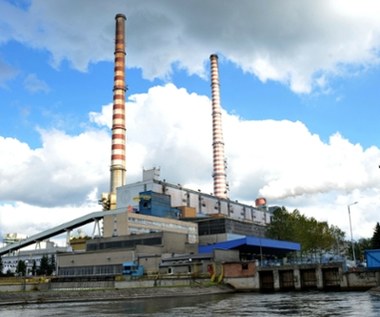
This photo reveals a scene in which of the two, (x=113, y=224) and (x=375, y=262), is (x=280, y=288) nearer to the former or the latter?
(x=375, y=262)

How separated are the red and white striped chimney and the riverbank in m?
63.5

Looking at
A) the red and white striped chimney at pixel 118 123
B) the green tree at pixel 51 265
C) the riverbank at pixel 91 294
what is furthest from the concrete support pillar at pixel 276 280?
the green tree at pixel 51 265

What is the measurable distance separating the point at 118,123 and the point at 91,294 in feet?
233

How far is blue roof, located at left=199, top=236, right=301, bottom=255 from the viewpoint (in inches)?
3506

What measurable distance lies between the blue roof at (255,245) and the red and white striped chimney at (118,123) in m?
35.5

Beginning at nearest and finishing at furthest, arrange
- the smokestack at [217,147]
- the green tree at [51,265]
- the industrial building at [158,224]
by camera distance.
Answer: the industrial building at [158,224] → the green tree at [51,265] → the smokestack at [217,147]

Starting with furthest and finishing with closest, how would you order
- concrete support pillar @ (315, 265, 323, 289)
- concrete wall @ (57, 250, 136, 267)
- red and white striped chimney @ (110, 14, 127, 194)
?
red and white striped chimney @ (110, 14, 127, 194) → concrete wall @ (57, 250, 136, 267) → concrete support pillar @ (315, 265, 323, 289)

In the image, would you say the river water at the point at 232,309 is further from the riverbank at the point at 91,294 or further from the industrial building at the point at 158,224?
the industrial building at the point at 158,224

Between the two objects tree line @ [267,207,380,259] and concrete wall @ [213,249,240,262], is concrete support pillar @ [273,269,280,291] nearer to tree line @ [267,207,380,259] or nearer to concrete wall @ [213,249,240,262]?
concrete wall @ [213,249,240,262]

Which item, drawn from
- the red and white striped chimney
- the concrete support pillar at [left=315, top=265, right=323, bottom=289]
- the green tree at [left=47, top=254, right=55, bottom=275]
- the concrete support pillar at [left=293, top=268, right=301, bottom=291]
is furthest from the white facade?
the concrete support pillar at [left=315, top=265, right=323, bottom=289]

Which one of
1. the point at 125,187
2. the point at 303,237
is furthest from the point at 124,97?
the point at 303,237

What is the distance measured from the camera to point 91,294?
54.6 meters

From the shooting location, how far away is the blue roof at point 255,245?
8906 cm

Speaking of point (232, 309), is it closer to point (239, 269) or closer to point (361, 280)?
point (361, 280)
